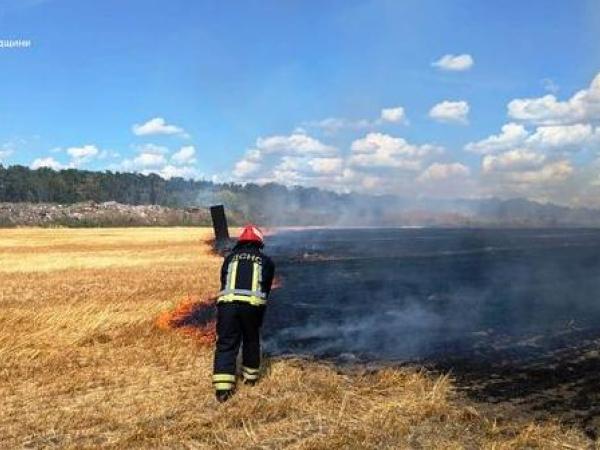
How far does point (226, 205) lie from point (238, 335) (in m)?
68.9

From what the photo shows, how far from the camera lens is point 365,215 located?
104812 mm

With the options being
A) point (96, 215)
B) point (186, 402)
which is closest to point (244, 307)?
point (186, 402)

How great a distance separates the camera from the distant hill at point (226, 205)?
85.8m

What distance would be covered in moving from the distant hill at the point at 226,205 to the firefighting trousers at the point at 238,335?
6104cm

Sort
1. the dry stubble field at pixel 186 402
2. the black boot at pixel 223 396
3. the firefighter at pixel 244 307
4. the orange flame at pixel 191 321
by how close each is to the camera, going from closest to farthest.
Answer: the dry stubble field at pixel 186 402 < the black boot at pixel 223 396 < the firefighter at pixel 244 307 < the orange flame at pixel 191 321

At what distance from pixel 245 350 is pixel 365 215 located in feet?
320

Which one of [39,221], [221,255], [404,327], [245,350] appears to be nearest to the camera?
[245,350]

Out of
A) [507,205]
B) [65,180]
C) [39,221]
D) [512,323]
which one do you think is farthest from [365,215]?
[512,323]

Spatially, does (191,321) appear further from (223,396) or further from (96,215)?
(96,215)

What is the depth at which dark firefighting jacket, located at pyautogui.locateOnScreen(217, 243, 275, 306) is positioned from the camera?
315 inches

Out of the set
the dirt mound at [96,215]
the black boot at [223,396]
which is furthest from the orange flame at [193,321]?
the dirt mound at [96,215]

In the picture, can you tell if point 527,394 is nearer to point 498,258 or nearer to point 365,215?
point 498,258

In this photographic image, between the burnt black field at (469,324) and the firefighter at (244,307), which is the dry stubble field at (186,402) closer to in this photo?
the firefighter at (244,307)

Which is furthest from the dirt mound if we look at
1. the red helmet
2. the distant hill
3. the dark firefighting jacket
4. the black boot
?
the black boot
